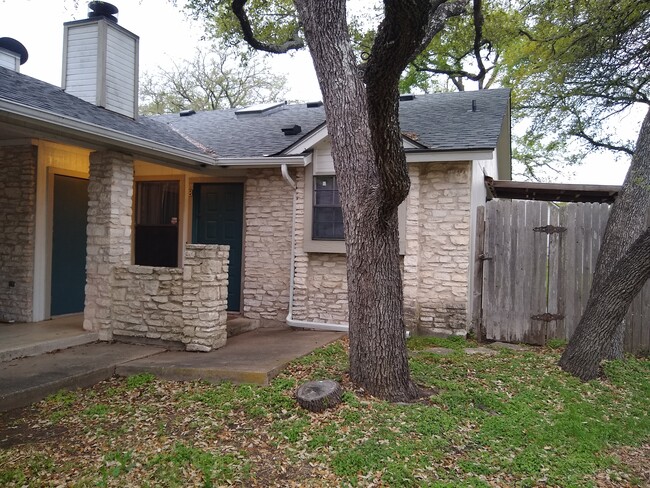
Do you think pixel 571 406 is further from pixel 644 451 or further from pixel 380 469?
pixel 380 469

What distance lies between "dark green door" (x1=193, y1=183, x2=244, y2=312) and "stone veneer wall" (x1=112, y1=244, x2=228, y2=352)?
223 centimetres

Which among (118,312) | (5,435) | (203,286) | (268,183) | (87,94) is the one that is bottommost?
(5,435)

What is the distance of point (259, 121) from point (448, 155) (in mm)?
4870

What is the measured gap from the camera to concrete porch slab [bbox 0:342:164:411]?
431 cm

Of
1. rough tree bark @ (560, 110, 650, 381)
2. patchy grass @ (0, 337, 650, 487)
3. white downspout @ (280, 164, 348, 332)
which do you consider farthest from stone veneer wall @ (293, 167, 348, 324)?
rough tree bark @ (560, 110, 650, 381)

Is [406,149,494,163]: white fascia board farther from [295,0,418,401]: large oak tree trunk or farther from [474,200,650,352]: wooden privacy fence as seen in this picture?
[295,0,418,401]: large oak tree trunk

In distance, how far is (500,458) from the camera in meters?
3.38

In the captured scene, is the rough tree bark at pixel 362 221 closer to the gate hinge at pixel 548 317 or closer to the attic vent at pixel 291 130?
the gate hinge at pixel 548 317

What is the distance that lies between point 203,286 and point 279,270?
215cm

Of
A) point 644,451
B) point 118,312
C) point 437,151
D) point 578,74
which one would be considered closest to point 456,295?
point 437,151

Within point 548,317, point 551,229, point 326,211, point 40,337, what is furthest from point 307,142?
point 40,337

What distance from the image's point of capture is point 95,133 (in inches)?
216

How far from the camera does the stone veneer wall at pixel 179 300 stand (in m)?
5.84

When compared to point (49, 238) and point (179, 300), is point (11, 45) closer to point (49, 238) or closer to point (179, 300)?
point (49, 238)
